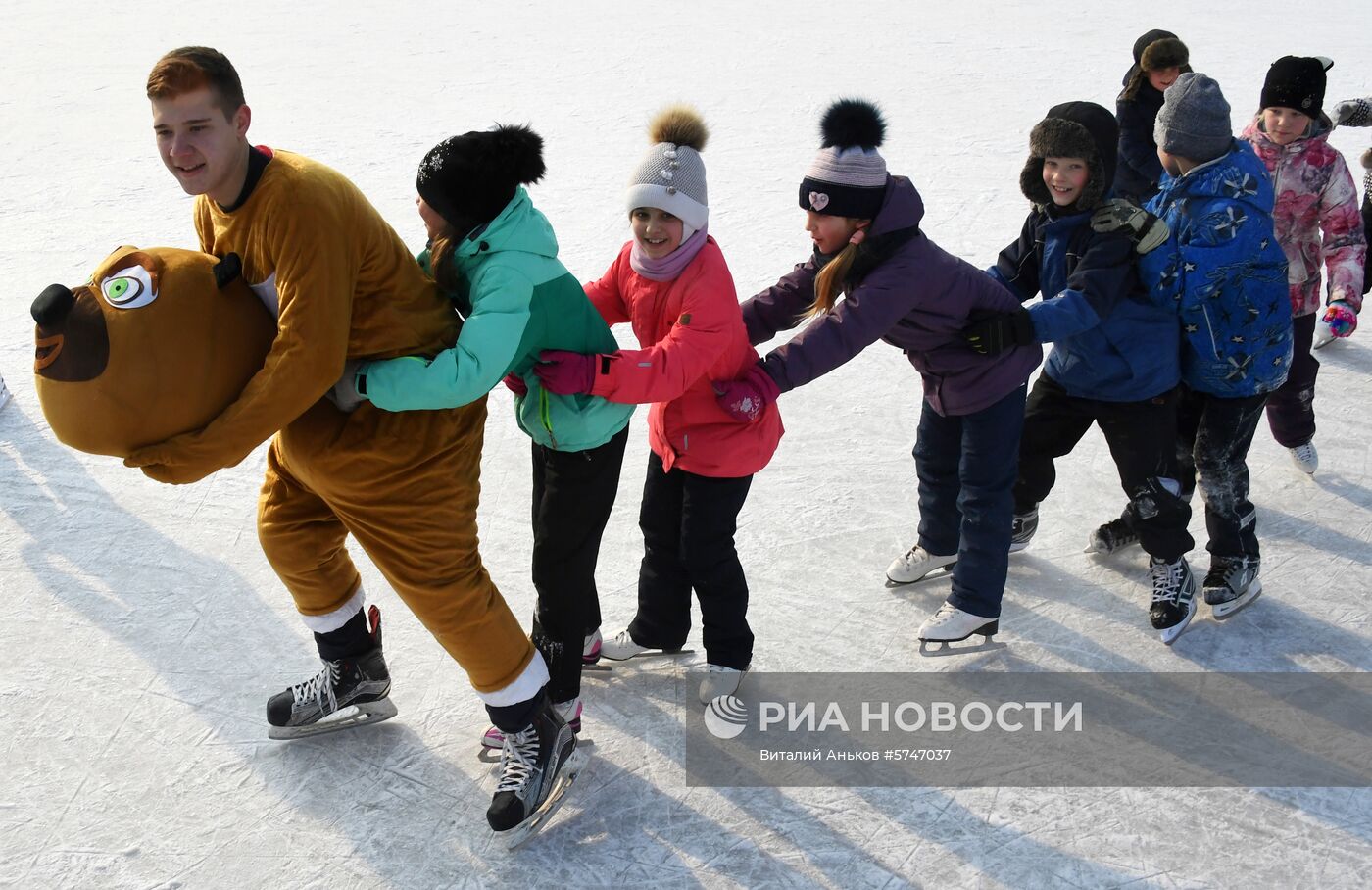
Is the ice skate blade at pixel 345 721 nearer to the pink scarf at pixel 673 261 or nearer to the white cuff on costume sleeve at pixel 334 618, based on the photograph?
the white cuff on costume sleeve at pixel 334 618

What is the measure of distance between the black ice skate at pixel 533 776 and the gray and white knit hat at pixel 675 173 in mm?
1182

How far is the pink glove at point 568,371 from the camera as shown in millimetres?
2699

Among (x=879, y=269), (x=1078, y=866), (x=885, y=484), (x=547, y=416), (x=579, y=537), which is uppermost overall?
(x=879, y=269)

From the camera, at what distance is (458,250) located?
2.62 meters

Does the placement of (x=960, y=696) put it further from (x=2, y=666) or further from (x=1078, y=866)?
(x=2, y=666)

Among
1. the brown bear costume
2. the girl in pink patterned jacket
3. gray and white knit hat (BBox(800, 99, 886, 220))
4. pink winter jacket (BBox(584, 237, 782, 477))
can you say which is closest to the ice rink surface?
the brown bear costume

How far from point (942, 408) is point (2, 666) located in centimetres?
264

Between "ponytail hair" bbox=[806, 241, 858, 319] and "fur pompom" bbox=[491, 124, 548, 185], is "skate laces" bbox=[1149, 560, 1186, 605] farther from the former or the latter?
"fur pompom" bbox=[491, 124, 548, 185]

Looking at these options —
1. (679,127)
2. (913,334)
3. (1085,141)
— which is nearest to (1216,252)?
(1085,141)

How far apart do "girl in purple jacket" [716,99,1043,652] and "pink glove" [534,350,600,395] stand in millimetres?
403

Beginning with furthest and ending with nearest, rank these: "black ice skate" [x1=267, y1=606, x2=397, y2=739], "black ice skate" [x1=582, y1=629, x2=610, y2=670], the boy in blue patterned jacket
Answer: "black ice skate" [x1=582, y1=629, x2=610, y2=670] → the boy in blue patterned jacket → "black ice skate" [x1=267, y1=606, x2=397, y2=739]

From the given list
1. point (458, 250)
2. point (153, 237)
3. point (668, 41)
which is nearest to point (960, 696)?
point (458, 250)

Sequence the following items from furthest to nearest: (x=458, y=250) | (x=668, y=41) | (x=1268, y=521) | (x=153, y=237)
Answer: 1. (x=668, y=41)
2. (x=153, y=237)
3. (x=1268, y=521)
4. (x=458, y=250)

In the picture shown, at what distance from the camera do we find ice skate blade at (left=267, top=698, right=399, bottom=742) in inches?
123
